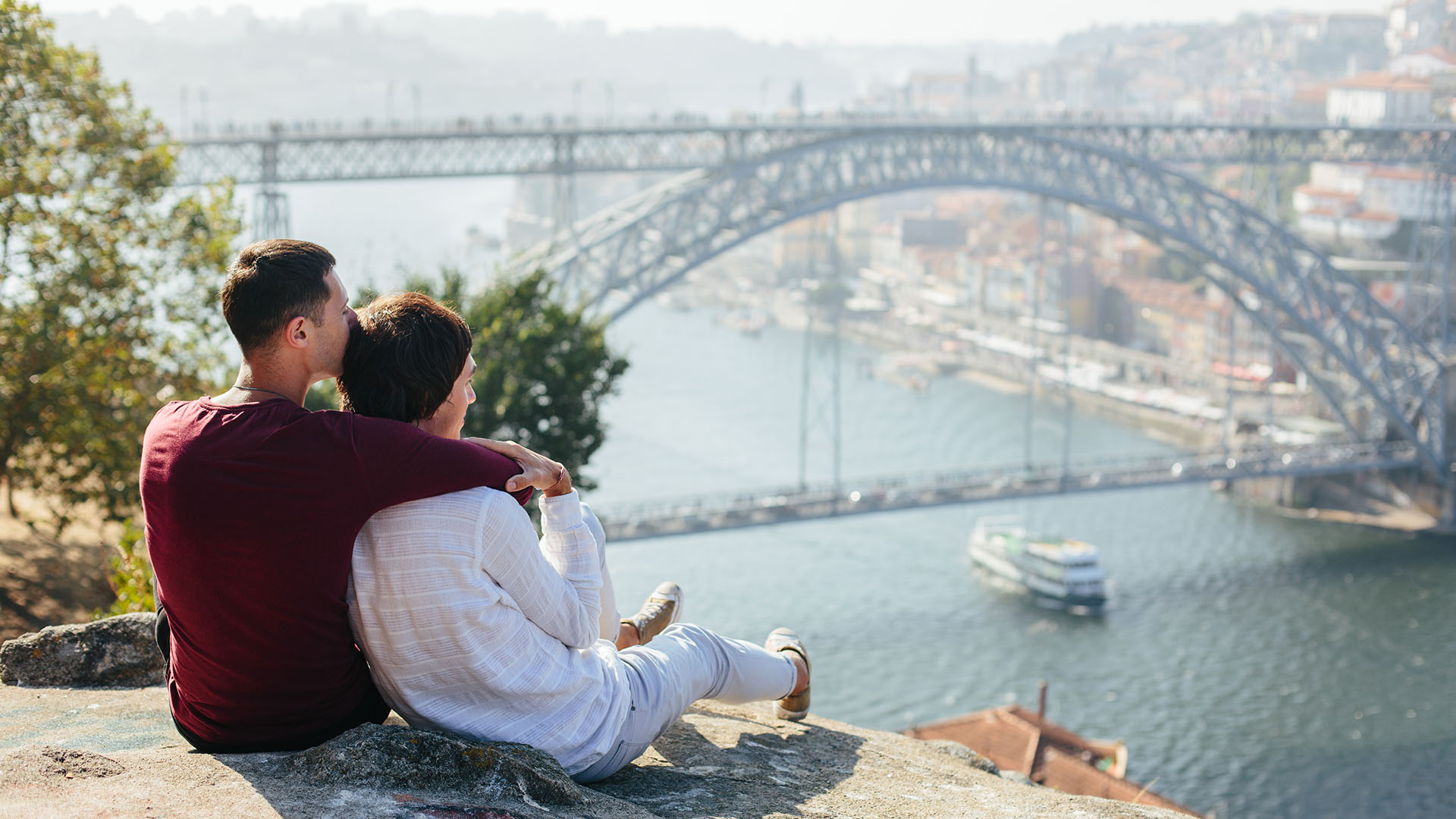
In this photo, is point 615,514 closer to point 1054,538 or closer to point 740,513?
point 740,513

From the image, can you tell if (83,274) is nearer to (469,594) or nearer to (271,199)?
(469,594)

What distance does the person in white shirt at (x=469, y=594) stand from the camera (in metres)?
1.43

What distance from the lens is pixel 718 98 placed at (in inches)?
2196

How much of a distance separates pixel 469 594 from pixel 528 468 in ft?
0.49

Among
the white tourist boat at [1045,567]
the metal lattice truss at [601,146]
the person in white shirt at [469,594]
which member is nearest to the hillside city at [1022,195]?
the metal lattice truss at [601,146]

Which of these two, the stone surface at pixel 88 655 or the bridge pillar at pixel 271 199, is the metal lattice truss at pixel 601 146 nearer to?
the bridge pillar at pixel 271 199

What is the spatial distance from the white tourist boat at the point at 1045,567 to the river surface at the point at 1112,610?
23cm

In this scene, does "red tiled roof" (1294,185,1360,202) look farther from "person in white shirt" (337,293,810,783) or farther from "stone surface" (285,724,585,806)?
"stone surface" (285,724,585,806)

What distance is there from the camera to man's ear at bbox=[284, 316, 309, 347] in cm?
141

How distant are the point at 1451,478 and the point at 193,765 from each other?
62.3ft

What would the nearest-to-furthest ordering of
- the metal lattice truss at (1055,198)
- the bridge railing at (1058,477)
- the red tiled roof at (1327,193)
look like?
the metal lattice truss at (1055,198), the bridge railing at (1058,477), the red tiled roof at (1327,193)

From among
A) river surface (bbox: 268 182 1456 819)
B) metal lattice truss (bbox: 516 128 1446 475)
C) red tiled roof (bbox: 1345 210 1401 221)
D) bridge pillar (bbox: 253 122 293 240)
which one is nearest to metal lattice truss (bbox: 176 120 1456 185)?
bridge pillar (bbox: 253 122 293 240)

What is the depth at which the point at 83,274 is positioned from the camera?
5410 mm

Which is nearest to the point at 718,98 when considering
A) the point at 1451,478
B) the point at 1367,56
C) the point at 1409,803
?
the point at 1367,56
